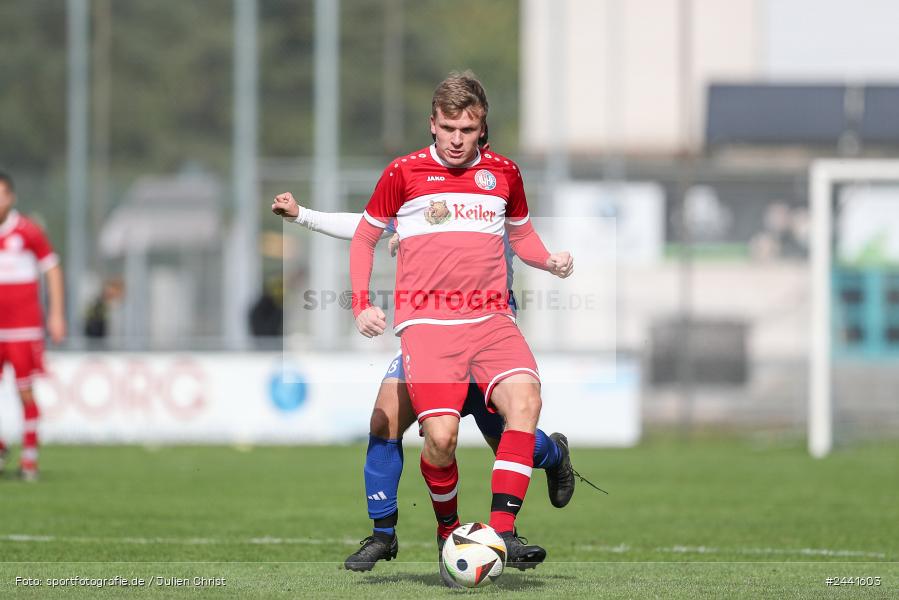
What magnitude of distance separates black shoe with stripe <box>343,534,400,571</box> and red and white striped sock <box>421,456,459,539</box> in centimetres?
23

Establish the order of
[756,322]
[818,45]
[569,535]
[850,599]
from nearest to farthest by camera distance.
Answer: [850,599] → [569,535] → [756,322] → [818,45]

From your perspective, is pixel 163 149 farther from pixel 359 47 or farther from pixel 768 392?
pixel 768 392

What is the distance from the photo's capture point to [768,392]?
69.5 ft

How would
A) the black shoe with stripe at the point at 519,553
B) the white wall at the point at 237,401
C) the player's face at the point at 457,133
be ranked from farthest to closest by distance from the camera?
1. the white wall at the point at 237,401
2. the player's face at the point at 457,133
3. the black shoe with stripe at the point at 519,553

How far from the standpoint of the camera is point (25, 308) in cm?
1297

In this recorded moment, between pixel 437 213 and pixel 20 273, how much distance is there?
7.01 meters

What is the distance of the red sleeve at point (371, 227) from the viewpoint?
6.79 m

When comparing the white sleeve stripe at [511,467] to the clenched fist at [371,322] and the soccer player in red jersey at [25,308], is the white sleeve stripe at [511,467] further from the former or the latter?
the soccer player in red jersey at [25,308]

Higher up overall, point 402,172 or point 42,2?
point 42,2

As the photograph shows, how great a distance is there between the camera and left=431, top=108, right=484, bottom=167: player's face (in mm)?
6660

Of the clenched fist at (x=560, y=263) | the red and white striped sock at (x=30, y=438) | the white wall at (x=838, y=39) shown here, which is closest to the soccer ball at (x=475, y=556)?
the clenched fist at (x=560, y=263)

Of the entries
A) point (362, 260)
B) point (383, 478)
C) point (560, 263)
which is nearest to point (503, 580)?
point (383, 478)

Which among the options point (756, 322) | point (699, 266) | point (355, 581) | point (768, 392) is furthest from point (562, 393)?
point (355, 581)

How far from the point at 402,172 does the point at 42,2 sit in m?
44.8
